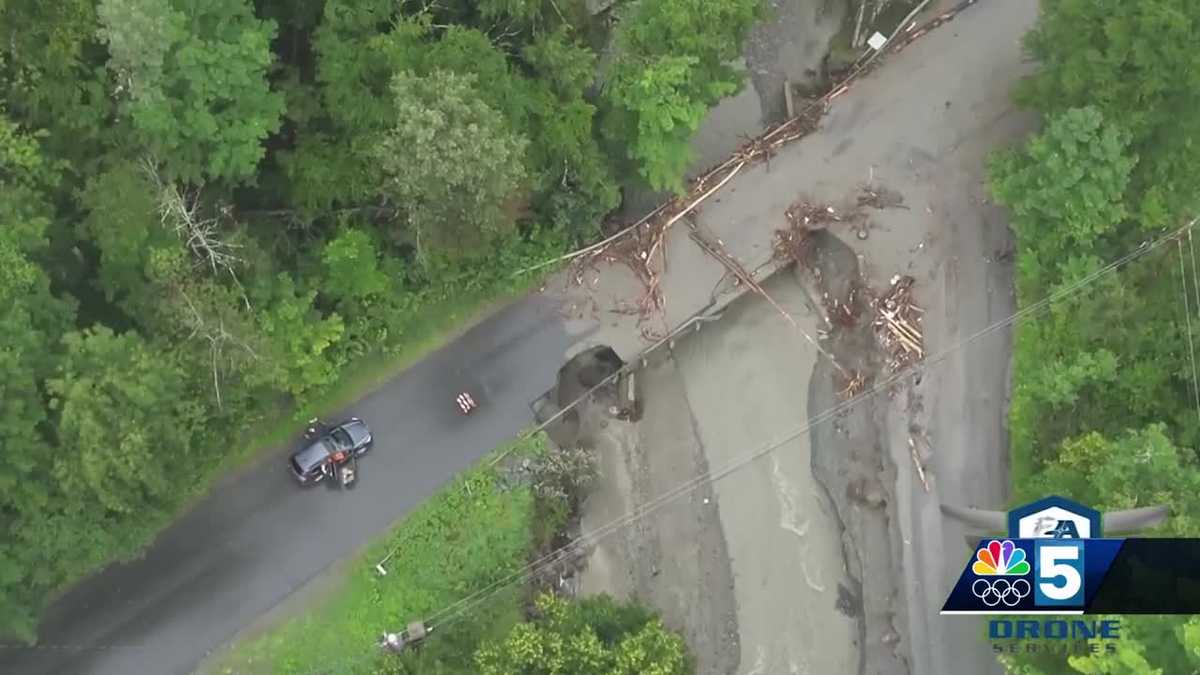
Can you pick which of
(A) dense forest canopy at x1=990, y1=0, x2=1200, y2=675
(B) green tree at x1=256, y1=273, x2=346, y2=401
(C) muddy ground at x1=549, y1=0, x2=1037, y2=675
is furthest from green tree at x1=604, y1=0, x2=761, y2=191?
(B) green tree at x1=256, y1=273, x2=346, y2=401

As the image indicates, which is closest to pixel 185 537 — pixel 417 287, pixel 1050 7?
pixel 417 287

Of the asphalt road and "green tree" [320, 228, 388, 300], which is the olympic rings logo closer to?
the asphalt road

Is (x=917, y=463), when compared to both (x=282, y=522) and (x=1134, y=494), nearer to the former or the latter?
(x=1134, y=494)

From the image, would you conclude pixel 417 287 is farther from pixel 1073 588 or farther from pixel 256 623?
pixel 1073 588

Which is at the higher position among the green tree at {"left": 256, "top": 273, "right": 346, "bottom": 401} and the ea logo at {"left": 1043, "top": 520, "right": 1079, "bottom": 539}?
the green tree at {"left": 256, "top": 273, "right": 346, "bottom": 401}

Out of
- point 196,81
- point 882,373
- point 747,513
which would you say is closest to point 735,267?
point 882,373
